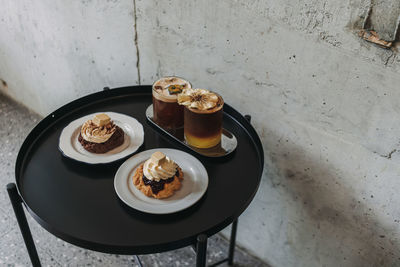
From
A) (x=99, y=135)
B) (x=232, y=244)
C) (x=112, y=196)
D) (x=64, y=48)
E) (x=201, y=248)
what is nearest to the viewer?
(x=201, y=248)

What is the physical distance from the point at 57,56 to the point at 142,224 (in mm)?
1358

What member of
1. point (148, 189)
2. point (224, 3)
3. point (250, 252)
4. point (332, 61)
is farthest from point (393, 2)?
point (250, 252)

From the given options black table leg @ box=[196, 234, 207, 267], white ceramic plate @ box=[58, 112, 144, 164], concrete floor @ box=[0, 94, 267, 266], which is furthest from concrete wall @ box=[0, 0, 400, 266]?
black table leg @ box=[196, 234, 207, 267]

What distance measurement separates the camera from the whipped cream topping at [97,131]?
1304 mm

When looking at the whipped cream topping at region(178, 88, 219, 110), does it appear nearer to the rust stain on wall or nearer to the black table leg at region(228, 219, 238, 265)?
the rust stain on wall

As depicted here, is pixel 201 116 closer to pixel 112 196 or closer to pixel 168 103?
pixel 168 103

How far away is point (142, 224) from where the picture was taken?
3.66 ft

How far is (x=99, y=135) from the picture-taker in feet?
4.28

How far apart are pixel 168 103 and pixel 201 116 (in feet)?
0.49

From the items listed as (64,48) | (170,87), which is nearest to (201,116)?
(170,87)

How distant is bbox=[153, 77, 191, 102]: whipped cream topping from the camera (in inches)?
53.6

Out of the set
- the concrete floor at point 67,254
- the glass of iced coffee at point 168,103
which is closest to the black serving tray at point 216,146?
the glass of iced coffee at point 168,103

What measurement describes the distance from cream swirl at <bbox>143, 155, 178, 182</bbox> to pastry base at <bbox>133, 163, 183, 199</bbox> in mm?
25

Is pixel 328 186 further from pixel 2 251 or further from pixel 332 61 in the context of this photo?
pixel 2 251
